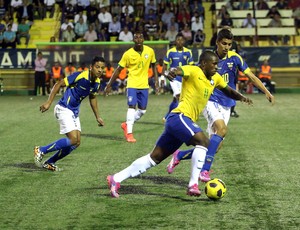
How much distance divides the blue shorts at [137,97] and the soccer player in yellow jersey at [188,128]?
7361 mm

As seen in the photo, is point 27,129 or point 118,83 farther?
point 118,83

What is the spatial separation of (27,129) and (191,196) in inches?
378

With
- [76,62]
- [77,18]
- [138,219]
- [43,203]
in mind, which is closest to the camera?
[138,219]

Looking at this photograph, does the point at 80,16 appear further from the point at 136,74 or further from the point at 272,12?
the point at 136,74

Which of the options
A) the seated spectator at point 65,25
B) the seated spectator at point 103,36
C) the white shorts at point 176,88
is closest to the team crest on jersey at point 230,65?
the white shorts at point 176,88

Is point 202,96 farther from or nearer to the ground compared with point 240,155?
farther from the ground

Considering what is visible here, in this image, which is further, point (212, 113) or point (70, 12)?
point (70, 12)

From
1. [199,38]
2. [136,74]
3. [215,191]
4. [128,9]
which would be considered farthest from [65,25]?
[215,191]

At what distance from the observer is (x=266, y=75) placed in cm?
3234

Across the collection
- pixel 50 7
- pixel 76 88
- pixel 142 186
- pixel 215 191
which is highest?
pixel 76 88

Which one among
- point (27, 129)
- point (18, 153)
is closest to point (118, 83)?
point (27, 129)

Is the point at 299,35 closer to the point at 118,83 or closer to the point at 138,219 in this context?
the point at 118,83

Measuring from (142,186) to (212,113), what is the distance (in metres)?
1.66

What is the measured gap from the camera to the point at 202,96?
9.64 meters
